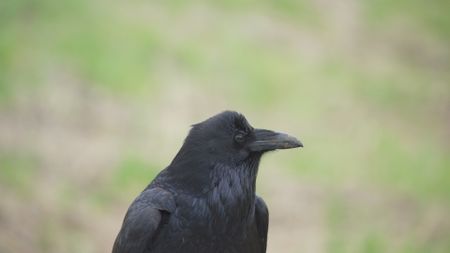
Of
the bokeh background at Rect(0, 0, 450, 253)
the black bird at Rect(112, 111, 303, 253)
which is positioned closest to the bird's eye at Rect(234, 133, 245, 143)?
the black bird at Rect(112, 111, 303, 253)

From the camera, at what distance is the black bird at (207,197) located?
17.4 feet

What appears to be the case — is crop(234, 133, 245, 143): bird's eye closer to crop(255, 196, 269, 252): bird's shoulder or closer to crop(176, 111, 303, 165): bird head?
crop(176, 111, 303, 165): bird head

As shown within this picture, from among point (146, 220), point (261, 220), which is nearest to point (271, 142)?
point (261, 220)

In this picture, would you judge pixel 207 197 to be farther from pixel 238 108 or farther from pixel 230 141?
pixel 238 108

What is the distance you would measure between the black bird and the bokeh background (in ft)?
11.5

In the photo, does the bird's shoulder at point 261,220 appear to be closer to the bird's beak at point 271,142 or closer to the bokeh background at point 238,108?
the bird's beak at point 271,142

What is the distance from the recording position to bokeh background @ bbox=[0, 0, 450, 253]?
10617 millimetres

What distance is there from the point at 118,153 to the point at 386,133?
178 inches

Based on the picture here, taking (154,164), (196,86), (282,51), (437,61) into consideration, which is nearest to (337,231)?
(154,164)

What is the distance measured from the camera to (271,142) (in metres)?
5.59

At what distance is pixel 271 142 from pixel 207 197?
597 mm

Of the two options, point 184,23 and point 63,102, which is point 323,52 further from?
point 63,102

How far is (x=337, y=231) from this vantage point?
10.6 meters

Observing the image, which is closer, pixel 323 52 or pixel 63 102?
pixel 63 102
